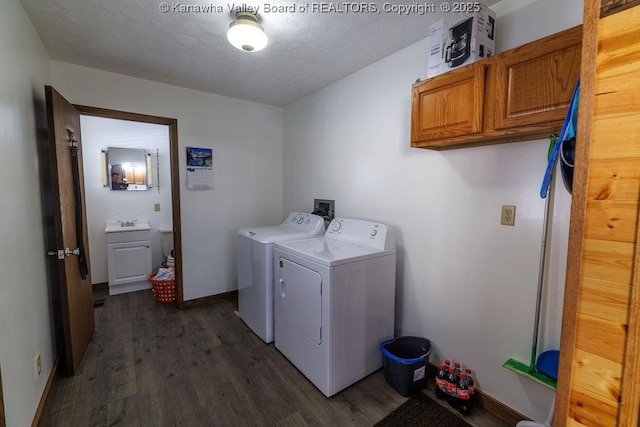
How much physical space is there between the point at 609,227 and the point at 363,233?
1.69m

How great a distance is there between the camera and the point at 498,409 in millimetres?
1704

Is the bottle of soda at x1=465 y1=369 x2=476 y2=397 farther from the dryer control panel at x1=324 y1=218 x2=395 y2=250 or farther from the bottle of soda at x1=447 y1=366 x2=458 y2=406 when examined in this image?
the dryer control panel at x1=324 y1=218 x2=395 y2=250

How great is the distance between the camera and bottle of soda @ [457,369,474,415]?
1.72 metres

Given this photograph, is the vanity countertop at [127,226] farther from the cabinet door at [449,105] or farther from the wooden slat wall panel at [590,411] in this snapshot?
the wooden slat wall panel at [590,411]

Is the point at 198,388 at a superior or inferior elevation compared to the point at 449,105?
inferior

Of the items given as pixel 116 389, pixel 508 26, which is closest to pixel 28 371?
pixel 116 389

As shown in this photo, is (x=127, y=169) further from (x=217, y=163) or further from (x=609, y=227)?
(x=609, y=227)

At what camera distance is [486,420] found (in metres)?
1.69

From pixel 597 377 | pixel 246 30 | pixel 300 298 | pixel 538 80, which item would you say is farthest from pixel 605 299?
pixel 246 30

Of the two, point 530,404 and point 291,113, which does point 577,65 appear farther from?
point 291,113

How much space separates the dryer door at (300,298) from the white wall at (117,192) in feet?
8.85

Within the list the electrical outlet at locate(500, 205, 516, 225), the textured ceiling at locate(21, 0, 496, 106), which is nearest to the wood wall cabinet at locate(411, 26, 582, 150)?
the electrical outlet at locate(500, 205, 516, 225)

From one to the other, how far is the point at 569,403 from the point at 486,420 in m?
1.28

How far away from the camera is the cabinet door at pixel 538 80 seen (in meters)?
1.20
